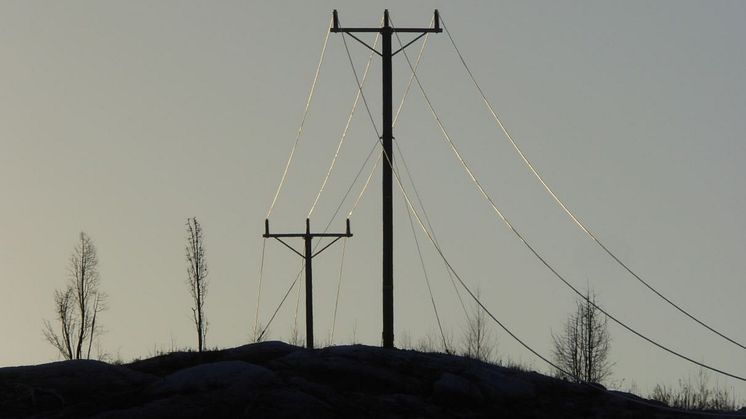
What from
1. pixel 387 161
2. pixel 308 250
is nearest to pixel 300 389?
pixel 387 161

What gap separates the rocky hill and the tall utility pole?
2.34 meters

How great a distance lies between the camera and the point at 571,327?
76.6 meters

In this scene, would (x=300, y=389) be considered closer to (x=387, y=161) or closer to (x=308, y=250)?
(x=387, y=161)

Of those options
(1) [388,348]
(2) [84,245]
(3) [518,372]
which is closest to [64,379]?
(1) [388,348]

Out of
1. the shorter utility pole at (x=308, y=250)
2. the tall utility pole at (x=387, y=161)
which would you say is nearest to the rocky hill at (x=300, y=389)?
the tall utility pole at (x=387, y=161)

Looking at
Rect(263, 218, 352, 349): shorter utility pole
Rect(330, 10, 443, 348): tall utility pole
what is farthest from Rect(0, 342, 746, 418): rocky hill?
Rect(263, 218, 352, 349): shorter utility pole

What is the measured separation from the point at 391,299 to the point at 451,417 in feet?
23.6

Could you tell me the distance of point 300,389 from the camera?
33.6 metres

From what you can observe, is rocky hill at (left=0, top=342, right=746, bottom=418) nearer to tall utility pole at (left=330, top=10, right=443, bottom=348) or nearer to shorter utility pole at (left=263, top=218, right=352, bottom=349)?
tall utility pole at (left=330, top=10, right=443, bottom=348)

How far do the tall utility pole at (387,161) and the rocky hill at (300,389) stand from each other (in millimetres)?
2338

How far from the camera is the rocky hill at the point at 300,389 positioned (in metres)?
32.7

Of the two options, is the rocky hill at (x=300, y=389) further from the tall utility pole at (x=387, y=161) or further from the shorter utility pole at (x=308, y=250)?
the shorter utility pole at (x=308, y=250)

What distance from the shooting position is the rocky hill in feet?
107

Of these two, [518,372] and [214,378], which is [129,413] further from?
[518,372]
